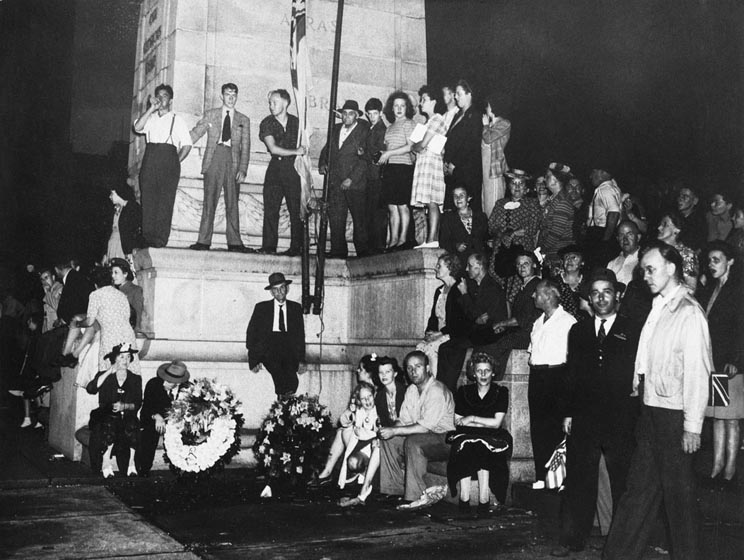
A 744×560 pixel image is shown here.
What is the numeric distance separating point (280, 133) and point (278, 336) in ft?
10.4

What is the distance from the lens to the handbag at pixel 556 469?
823 centimetres

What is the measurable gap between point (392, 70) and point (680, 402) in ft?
33.3

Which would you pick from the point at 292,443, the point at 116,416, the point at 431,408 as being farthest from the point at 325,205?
the point at 431,408

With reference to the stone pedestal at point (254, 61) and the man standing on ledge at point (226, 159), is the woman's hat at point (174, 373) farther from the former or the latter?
the stone pedestal at point (254, 61)

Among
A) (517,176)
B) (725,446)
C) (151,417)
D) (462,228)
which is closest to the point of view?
(725,446)

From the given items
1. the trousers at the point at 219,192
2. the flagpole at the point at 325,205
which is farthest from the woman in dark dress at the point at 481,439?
the trousers at the point at 219,192

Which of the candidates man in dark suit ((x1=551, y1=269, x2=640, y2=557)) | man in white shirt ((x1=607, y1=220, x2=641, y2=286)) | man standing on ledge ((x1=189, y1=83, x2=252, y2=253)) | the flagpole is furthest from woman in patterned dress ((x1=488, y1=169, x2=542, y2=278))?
man standing on ledge ((x1=189, y1=83, x2=252, y2=253))

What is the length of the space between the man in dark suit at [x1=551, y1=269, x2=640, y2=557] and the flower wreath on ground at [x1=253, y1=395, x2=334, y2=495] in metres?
3.43

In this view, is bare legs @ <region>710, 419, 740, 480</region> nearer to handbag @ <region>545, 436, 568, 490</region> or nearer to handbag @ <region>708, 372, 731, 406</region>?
handbag @ <region>708, 372, 731, 406</region>

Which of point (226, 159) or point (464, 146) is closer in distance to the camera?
point (464, 146)

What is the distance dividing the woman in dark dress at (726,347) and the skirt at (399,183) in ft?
15.8

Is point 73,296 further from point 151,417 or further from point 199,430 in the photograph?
point 199,430

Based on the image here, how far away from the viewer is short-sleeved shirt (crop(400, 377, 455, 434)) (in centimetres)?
891

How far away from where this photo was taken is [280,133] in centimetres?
1282
